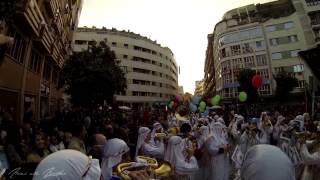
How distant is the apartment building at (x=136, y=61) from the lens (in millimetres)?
62875

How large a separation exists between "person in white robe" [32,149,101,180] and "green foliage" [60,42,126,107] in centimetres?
1586

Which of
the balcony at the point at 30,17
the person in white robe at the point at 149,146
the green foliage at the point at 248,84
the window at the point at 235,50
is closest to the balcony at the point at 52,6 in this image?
the balcony at the point at 30,17

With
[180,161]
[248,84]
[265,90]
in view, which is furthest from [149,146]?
[265,90]

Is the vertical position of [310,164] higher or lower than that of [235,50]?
lower

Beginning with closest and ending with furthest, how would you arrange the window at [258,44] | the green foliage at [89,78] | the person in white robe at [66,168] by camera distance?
the person in white robe at [66,168], the green foliage at [89,78], the window at [258,44]

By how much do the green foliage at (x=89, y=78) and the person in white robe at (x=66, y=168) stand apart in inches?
625

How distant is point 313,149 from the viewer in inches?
255

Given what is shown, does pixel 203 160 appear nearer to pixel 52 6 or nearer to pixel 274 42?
pixel 52 6

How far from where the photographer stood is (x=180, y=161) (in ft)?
20.5

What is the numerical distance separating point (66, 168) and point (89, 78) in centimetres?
1615

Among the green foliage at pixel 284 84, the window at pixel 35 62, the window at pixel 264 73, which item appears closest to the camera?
the window at pixel 35 62

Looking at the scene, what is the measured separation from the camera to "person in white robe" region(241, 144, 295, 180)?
2.78 m

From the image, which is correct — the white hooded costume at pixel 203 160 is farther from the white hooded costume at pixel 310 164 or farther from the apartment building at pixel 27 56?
the apartment building at pixel 27 56

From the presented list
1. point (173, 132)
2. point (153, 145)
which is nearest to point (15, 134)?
point (153, 145)
